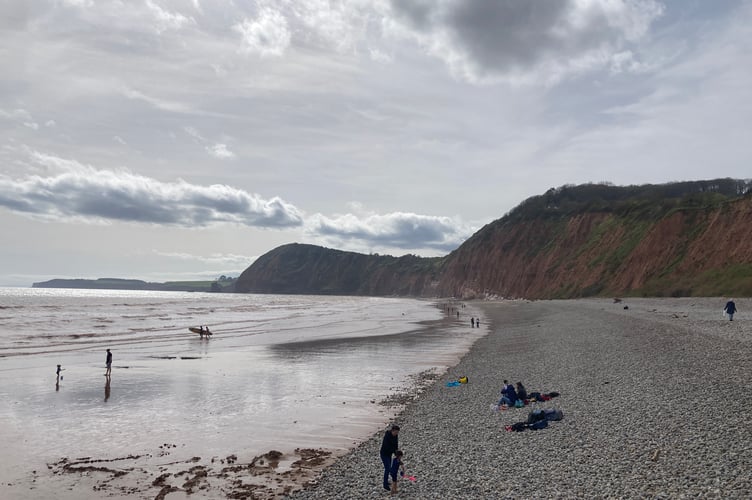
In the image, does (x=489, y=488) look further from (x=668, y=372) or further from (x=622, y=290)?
(x=622, y=290)

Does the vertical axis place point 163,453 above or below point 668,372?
below

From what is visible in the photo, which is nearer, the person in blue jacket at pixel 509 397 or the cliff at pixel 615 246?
the person in blue jacket at pixel 509 397

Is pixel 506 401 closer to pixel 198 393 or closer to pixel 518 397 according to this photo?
pixel 518 397

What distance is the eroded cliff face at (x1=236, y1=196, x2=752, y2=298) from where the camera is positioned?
63.1 m

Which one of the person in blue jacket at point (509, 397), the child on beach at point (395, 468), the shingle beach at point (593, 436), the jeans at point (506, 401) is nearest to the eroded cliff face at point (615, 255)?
the shingle beach at point (593, 436)

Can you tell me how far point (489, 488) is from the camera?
385 inches

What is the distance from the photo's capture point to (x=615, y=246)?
9262cm

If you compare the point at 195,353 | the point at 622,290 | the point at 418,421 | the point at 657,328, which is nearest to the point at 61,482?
the point at 418,421

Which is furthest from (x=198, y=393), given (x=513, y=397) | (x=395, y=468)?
(x=395, y=468)

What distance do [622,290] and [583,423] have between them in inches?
2896

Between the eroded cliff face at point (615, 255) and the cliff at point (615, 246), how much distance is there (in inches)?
7.1

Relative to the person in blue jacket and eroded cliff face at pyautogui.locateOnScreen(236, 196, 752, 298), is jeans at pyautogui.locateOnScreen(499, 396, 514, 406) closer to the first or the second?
the person in blue jacket

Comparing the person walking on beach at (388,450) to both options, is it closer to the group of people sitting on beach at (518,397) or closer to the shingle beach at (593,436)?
the shingle beach at (593,436)

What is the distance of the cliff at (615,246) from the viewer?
64.5m
